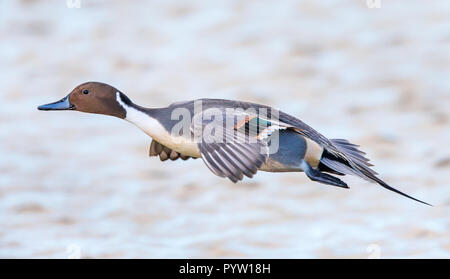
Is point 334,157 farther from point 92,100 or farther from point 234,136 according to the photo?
point 92,100

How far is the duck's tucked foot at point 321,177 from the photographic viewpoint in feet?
10.8

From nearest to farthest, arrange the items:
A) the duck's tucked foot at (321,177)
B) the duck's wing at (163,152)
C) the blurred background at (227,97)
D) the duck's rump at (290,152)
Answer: the duck's tucked foot at (321,177) → the duck's rump at (290,152) → the duck's wing at (163,152) → the blurred background at (227,97)

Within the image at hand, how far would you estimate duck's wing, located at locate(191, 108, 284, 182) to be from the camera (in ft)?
10.5

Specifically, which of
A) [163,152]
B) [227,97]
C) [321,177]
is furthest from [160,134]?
[227,97]

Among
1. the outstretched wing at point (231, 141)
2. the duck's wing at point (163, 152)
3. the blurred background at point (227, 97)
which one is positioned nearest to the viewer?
the outstretched wing at point (231, 141)

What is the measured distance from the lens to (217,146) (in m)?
3.28

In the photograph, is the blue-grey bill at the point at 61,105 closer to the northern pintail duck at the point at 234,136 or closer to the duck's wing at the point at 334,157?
the northern pintail duck at the point at 234,136

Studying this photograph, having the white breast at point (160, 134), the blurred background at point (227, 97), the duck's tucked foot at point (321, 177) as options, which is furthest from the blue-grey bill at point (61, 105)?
the blurred background at point (227, 97)

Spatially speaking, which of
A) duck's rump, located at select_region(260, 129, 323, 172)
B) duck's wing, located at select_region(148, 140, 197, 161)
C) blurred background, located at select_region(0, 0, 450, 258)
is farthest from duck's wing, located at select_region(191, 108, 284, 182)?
blurred background, located at select_region(0, 0, 450, 258)

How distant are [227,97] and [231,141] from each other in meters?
3.76

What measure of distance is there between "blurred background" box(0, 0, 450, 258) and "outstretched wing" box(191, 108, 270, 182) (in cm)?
245

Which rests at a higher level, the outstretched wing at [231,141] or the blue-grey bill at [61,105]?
the blue-grey bill at [61,105]

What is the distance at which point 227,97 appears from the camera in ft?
23.1

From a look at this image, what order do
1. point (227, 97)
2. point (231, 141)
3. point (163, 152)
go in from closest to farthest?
point (231, 141) < point (163, 152) < point (227, 97)
